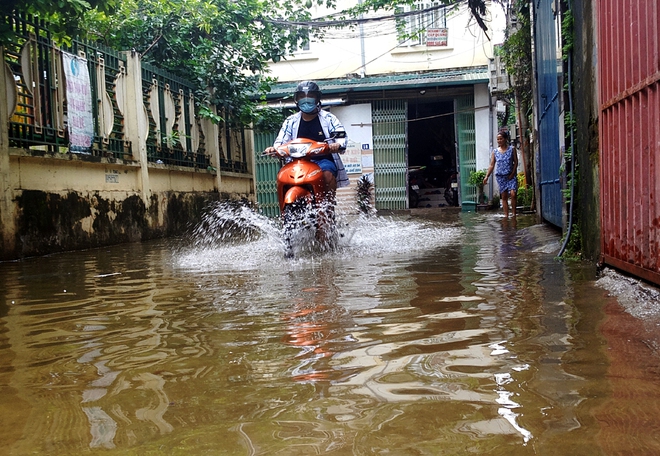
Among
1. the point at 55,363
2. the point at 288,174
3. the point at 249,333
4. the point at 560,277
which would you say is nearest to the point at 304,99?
the point at 288,174

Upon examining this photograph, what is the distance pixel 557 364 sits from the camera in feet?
7.43

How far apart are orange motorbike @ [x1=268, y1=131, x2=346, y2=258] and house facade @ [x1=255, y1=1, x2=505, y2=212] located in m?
13.3

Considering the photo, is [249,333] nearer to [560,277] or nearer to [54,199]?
[560,277]

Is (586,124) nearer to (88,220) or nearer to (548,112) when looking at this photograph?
(548,112)

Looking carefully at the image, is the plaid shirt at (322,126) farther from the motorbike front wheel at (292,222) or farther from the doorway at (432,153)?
the doorway at (432,153)

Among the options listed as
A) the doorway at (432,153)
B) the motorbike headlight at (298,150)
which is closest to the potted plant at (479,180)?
the doorway at (432,153)

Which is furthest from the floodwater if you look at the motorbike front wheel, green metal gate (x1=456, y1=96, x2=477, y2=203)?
green metal gate (x1=456, y1=96, x2=477, y2=203)

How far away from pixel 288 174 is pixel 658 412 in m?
4.91

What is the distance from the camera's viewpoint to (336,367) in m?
2.34

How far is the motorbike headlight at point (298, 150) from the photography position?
6488 millimetres

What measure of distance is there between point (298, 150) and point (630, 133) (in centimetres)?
325

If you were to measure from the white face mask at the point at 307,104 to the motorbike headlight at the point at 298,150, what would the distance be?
23.8 inches

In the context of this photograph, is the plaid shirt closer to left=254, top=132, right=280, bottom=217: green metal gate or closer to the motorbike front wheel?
the motorbike front wheel

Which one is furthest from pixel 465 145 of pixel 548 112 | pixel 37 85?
pixel 37 85
